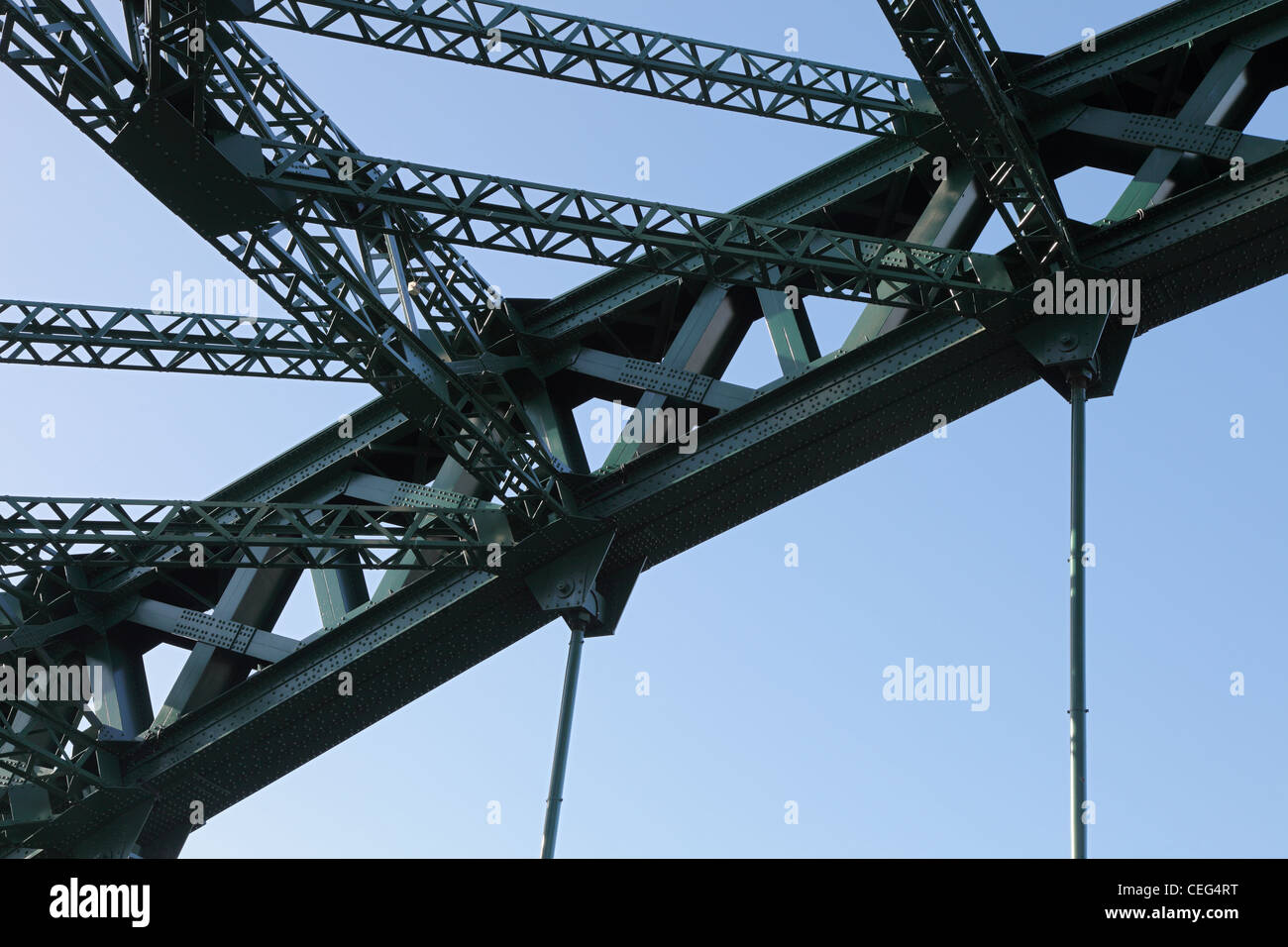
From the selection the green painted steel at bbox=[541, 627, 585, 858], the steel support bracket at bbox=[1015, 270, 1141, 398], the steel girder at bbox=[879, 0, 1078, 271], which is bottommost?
the green painted steel at bbox=[541, 627, 585, 858]

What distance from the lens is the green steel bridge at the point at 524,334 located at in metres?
12.7

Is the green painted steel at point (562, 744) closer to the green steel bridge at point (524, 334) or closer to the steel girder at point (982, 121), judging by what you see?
the green steel bridge at point (524, 334)

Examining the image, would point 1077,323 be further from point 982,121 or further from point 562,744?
point 562,744

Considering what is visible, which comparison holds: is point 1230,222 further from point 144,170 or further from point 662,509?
point 144,170

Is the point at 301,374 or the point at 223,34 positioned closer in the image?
the point at 223,34

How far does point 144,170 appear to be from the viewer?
41.0 feet

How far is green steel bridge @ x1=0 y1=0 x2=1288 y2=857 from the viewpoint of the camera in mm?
12656

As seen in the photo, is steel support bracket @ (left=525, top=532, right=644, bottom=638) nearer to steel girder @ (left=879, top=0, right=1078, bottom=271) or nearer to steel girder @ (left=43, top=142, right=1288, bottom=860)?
steel girder @ (left=43, top=142, right=1288, bottom=860)

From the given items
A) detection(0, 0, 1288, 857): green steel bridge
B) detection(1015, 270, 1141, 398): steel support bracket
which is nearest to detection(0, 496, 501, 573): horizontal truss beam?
detection(0, 0, 1288, 857): green steel bridge

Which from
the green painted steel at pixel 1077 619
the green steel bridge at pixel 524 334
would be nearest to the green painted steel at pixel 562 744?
the green steel bridge at pixel 524 334

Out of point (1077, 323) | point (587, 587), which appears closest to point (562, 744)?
point (587, 587)

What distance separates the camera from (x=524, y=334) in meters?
15.7

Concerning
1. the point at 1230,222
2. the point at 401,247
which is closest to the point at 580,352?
the point at 401,247

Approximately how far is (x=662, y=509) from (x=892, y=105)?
400 centimetres
